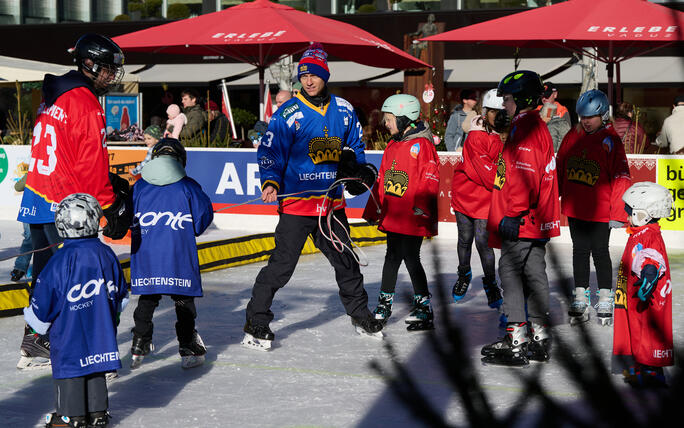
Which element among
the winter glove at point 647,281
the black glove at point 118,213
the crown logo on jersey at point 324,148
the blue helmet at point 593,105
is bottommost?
the winter glove at point 647,281

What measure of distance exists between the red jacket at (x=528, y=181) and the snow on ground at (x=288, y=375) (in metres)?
0.85

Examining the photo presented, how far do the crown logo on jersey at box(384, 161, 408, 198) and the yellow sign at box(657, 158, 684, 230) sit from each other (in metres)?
5.63

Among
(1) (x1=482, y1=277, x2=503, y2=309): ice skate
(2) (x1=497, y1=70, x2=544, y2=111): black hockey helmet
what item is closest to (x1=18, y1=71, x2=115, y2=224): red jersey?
(2) (x1=497, y1=70, x2=544, y2=111): black hockey helmet

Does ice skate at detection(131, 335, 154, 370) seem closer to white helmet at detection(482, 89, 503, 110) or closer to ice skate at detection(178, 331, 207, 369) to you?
ice skate at detection(178, 331, 207, 369)

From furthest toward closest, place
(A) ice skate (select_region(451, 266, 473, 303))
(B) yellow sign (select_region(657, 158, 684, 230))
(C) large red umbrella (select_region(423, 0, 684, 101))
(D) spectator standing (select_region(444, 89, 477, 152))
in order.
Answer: (D) spectator standing (select_region(444, 89, 477, 152)) < (C) large red umbrella (select_region(423, 0, 684, 101)) < (B) yellow sign (select_region(657, 158, 684, 230)) < (A) ice skate (select_region(451, 266, 473, 303))

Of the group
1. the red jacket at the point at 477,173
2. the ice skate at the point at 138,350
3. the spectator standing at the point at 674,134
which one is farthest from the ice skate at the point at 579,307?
the spectator standing at the point at 674,134

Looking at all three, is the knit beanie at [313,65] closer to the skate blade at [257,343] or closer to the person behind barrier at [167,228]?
the person behind barrier at [167,228]

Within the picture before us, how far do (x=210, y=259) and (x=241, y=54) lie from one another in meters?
6.21

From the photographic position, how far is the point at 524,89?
5746mm

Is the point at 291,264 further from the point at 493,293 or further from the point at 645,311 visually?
the point at 645,311

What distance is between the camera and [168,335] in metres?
6.47

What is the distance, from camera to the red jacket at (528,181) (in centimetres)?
561

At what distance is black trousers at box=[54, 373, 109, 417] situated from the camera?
4316mm

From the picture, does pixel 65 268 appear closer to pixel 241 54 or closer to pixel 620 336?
pixel 620 336
